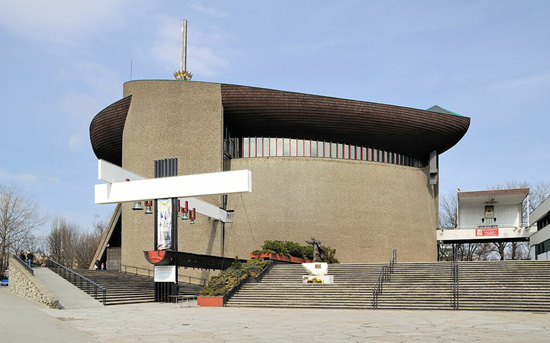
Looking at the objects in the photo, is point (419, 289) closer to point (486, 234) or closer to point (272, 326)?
point (272, 326)

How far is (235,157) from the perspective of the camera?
129ft

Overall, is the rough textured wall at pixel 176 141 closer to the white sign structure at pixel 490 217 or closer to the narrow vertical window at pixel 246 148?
the narrow vertical window at pixel 246 148

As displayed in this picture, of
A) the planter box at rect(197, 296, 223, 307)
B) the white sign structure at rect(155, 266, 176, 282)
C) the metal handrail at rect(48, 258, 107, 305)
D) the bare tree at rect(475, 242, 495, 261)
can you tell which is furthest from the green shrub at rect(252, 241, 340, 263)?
the bare tree at rect(475, 242, 495, 261)

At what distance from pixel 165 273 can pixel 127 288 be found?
12.7 ft

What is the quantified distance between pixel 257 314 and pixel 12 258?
56.9 ft

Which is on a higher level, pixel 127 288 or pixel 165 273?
pixel 165 273

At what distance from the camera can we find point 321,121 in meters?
38.2

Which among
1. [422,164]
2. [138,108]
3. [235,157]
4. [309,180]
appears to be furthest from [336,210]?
[138,108]

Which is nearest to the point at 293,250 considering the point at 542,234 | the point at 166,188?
the point at 166,188

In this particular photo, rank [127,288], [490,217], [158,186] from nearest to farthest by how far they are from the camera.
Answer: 1. [158,186]
2. [127,288]
3. [490,217]

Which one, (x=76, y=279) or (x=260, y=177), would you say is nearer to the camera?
(x=76, y=279)

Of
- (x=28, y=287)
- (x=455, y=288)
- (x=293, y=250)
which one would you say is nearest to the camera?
(x=455, y=288)

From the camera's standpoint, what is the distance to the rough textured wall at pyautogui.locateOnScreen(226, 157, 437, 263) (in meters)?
36.8

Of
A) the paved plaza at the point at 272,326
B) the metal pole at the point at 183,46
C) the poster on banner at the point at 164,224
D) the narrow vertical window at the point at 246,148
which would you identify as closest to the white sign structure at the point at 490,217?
the narrow vertical window at the point at 246,148
